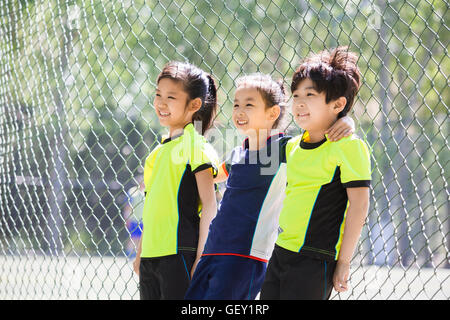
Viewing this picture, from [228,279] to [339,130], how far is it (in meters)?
0.61

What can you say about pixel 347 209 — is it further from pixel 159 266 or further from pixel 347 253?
pixel 159 266

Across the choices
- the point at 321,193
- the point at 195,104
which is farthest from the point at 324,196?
the point at 195,104


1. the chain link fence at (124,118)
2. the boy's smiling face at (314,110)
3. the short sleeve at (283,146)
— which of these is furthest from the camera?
the chain link fence at (124,118)

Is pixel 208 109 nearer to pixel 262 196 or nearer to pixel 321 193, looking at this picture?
pixel 262 196

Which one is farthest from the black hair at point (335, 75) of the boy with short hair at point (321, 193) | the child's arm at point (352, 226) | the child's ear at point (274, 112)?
the child's arm at point (352, 226)

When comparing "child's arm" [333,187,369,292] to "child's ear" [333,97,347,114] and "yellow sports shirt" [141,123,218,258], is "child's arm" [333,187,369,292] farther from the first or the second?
"yellow sports shirt" [141,123,218,258]

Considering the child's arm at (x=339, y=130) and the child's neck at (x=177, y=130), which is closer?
the child's arm at (x=339, y=130)

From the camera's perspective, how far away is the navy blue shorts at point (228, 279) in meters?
2.00

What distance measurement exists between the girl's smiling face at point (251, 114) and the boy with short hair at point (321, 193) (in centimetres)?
16

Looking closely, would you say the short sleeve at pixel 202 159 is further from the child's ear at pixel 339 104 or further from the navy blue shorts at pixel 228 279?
the child's ear at pixel 339 104

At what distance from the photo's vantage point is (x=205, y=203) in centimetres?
216

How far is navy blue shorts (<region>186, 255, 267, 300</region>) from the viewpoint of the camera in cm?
200

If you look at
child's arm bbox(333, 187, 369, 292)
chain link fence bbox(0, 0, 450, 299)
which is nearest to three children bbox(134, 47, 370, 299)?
child's arm bbox(333, 187, 369, 292)
